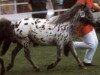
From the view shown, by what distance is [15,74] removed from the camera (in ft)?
40.5

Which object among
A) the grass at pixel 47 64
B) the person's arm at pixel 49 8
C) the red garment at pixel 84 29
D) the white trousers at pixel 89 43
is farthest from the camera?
the person's arm at pixel 49 8

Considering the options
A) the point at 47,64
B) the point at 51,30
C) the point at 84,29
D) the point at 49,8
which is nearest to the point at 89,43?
the point at 84,29

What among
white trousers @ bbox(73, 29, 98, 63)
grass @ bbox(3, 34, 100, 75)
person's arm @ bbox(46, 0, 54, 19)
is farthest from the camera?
person's arm @ bbox(46, 0, 54, 19)

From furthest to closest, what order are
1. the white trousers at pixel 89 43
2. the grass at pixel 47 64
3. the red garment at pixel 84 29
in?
1. the white trousers at pixel 89 43
2. the red garment at pixel 84 29
3. the grass at pixel 47 64

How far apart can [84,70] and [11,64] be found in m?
1.76

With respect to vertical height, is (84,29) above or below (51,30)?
below

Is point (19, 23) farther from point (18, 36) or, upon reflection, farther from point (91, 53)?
point (91, 53)

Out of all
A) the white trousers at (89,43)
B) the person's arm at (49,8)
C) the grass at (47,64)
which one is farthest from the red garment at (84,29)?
the person's arm at (49,8)

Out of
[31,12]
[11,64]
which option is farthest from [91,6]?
[31,12]

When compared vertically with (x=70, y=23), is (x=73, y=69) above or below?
below

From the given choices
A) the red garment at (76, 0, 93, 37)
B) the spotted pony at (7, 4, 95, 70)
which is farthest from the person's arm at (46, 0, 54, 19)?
the spotted pony at (7, 4, 95, 70)

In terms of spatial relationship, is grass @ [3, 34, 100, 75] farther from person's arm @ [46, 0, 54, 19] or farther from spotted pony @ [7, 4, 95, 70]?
person's arm @ [46, 0, 54, 19]

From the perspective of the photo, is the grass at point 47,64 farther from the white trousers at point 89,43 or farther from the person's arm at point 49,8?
the person's arm at point 49,8

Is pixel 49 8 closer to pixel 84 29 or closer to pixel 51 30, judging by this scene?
pixel 84 29
